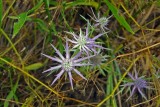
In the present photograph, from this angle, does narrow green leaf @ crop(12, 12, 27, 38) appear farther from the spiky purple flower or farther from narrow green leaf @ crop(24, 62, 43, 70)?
the spiky purple flower

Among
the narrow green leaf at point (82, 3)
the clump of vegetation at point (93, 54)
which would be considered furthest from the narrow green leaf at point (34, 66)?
the narrow green leaf at point (82, 3)

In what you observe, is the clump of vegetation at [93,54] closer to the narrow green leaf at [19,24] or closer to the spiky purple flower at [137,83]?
the spiky purple flower at [137,83]

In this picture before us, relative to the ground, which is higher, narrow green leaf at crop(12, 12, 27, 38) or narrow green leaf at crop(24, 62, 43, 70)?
narrow green leaf at crop(12, 12, 27, 38)

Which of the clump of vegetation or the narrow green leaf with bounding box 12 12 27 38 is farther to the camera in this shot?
the clump of vegetation

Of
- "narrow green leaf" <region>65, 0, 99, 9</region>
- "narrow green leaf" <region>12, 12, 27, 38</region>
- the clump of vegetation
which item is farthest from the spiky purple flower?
"narrow green leaf" <region>12, 12, 27, 38</region>

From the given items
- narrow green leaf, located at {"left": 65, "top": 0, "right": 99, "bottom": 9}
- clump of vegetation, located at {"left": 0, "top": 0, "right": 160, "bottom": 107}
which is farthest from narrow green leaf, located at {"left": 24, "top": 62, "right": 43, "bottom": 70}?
narrow green leaf, located at {"left": 65, "top": 0, "right": 99, "bottom": 9}

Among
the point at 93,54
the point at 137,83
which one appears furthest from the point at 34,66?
the point at 137,83

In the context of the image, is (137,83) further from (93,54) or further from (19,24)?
(19,24)

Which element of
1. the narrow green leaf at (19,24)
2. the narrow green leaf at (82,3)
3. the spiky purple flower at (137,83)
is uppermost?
the narrow green leaf at (82,3)

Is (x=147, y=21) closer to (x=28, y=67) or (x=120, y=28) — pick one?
(x=120, y=28)

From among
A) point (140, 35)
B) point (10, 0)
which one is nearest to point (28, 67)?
point (10, 0)

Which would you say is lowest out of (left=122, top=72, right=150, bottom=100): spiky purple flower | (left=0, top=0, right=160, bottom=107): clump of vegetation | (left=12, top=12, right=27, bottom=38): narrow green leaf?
(left=122, top=72, right=150, bottom=100): spiky purple flower
